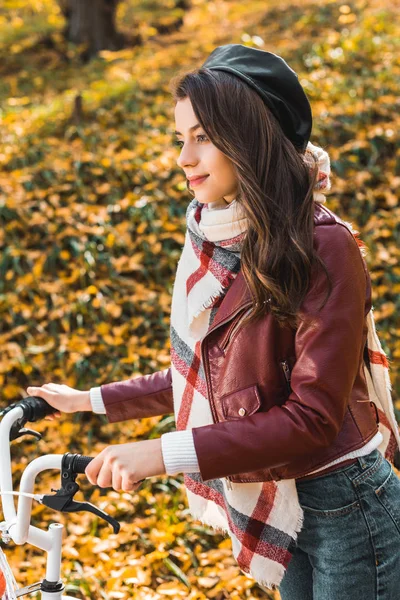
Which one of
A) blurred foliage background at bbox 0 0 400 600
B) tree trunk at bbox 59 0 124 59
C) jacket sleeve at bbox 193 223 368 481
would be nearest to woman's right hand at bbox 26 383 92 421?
jacket sleeve at bbox 193 223 368 481

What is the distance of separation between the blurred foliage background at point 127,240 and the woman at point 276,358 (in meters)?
1.78

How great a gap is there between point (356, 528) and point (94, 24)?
9023mm

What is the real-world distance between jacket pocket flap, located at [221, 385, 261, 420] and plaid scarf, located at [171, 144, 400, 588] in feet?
0.62

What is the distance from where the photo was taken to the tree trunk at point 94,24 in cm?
936

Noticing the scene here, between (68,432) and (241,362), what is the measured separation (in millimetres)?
2887

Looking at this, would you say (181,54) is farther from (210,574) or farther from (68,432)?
(210,574)

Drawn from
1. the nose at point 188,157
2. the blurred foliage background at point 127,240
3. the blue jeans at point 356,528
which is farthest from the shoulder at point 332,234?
the blurred foliage background at point 127,240

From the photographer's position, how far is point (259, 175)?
1.60 m

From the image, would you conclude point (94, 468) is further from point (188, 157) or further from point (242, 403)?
point (188, 157)

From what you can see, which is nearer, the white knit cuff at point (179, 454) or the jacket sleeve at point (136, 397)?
the white knit cuff at point (179, 454)

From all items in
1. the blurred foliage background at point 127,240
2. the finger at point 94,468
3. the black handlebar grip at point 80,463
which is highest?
the finger at point 94,468

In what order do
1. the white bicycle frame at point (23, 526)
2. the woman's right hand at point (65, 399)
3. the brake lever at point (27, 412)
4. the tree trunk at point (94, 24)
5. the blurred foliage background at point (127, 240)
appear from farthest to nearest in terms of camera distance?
1. the tree trunk at point (94, 24)
2. the blurred foliage background at point (127, 240)
3. the woman's right hand at point (65, 399)
4. the brake lever at point (27, 412)
5. the white bicycle frame at point (23, 526)

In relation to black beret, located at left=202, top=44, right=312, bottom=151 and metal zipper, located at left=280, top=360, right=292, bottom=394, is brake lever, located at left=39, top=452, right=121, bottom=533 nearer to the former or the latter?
metal zipper, located at left=280, top=360, right=292, bottom=394

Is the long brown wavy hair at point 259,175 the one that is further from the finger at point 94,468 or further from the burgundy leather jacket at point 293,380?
the finger at point 94,468
